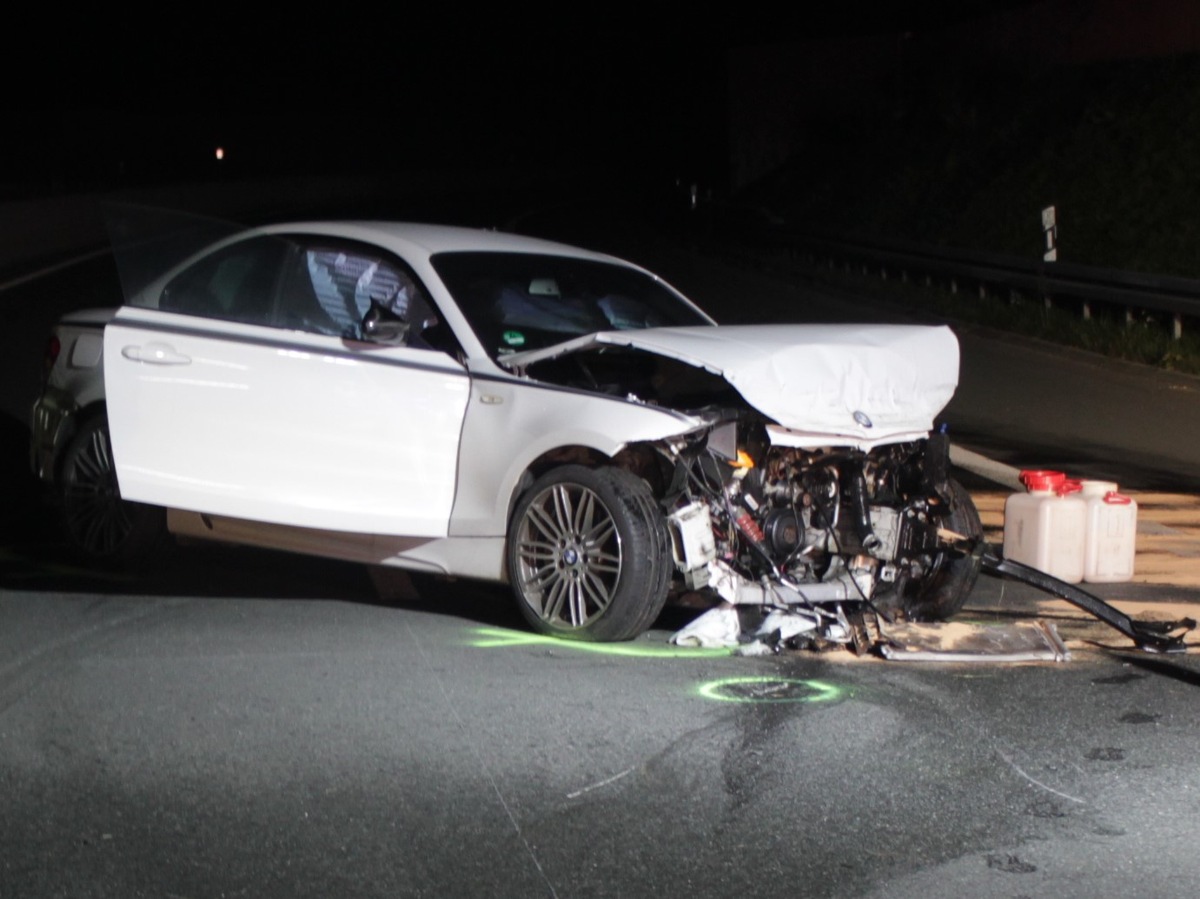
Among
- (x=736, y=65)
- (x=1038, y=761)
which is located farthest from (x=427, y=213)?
(x=1038, y=761)

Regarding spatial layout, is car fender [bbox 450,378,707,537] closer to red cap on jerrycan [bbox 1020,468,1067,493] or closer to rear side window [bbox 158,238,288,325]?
rear side window [bbox 158,238,288,325]

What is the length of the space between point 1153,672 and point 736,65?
42.4 m

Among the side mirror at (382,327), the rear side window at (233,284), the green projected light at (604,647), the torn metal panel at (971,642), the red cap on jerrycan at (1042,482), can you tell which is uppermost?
the rear side window at (233,284)

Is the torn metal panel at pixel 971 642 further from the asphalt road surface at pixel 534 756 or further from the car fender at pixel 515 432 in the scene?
the car fender at pixel 515 432

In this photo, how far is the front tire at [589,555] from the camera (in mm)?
6586

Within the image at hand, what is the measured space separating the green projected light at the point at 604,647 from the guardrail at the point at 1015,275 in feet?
40.1

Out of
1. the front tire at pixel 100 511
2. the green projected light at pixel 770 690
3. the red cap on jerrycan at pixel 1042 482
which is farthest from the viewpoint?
the front tire at pixel 100 511

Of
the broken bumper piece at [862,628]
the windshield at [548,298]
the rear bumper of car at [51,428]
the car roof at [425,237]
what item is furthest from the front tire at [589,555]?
the rear bumper of car at [51,428]

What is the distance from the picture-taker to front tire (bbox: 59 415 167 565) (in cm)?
805

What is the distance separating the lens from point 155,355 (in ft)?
24.3

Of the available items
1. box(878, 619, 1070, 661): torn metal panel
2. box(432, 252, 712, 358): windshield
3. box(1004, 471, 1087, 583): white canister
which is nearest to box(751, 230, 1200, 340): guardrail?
box(1004, 471, 1087, 583): white canister

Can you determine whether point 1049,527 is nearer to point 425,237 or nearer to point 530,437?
point 530,437

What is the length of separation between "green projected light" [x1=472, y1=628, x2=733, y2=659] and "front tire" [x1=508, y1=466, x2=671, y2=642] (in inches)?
1.5

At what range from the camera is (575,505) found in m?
6.77
